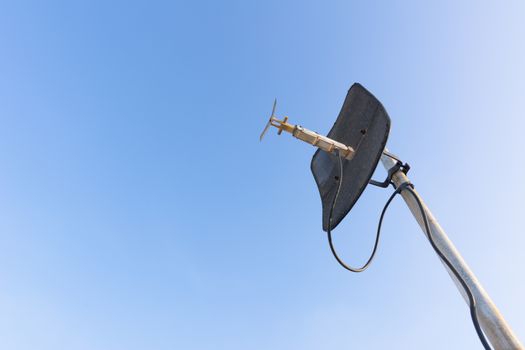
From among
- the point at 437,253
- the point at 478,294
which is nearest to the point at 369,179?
the point at 437,253

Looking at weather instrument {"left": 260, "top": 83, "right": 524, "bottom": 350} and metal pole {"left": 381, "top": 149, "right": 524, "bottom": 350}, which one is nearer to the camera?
metal pole {"left": 381, "top": 149, "right": 524, "bottom": 350}

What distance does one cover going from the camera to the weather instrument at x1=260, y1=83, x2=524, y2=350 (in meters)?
2.37

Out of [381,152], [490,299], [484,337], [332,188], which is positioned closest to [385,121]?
[381,152]

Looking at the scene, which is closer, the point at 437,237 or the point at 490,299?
the point at 490,299

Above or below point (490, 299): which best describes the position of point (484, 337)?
below

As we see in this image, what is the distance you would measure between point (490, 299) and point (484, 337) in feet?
0.98

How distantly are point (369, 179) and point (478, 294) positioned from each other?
4.95 feet

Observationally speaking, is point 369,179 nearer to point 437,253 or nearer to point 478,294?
point 437,253

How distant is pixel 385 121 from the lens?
147 inches

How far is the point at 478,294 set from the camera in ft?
8.05

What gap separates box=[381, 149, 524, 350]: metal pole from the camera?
2.22 m

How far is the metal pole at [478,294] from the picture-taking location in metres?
2.22

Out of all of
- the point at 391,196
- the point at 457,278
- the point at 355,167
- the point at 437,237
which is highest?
the point at 355,167

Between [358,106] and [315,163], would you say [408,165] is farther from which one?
[315,163]
